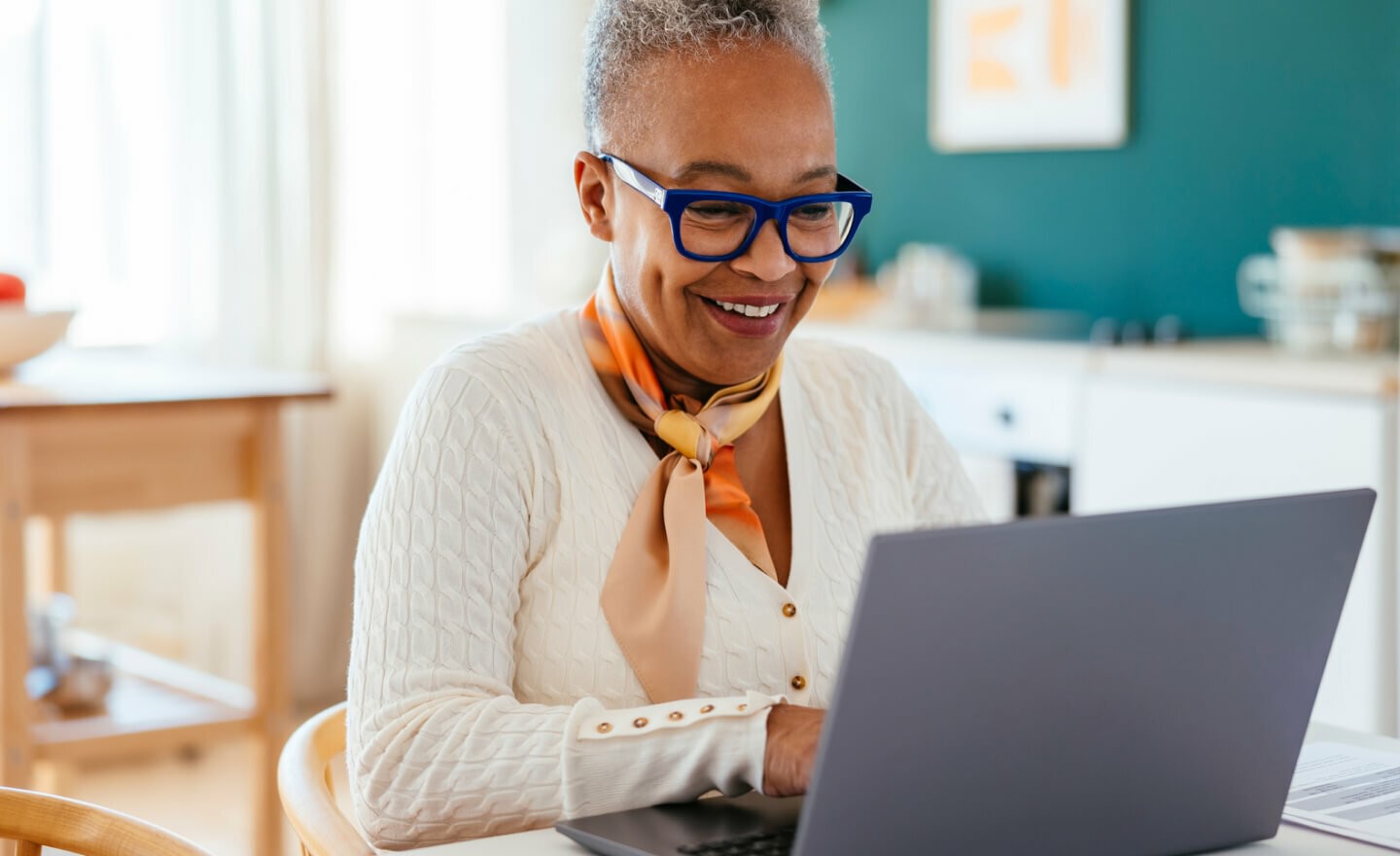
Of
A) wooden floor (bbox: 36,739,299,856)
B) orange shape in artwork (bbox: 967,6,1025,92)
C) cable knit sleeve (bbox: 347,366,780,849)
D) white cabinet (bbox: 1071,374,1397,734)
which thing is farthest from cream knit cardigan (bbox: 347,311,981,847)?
orange shape in artwork (bbox: 967,6,1025,92)

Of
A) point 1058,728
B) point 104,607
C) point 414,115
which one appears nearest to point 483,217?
point 414,115

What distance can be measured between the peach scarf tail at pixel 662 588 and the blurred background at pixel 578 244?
53.1 inches

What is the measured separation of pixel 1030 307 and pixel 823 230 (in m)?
2.29

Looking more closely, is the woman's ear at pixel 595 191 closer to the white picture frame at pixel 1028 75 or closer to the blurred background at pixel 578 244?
the blurred background at pixel 578 244

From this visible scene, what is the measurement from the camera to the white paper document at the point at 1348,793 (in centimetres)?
106

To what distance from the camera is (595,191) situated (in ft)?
4.64

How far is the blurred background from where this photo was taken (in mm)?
2668

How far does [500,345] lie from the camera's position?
138 centimetres

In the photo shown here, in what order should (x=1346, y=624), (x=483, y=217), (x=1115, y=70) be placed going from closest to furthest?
(x=1346, y=624) → (x=1115, y=70) → (x=483, y=217)

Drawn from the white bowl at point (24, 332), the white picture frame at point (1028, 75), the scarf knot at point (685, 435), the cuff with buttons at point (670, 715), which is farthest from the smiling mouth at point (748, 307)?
the white picture frame at point (1028, 75)

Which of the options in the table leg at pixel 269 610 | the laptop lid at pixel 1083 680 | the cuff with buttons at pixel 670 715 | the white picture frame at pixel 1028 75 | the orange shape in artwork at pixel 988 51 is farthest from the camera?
the orange shape in artwork at pixel 988 51

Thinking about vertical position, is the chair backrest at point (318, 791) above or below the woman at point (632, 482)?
below

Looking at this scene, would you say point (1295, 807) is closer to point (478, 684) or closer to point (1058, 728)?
point (1058, 728)

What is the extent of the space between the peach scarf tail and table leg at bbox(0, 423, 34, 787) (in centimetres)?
150
